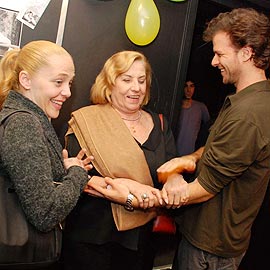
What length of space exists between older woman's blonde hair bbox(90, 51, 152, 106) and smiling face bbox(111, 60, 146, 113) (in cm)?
2

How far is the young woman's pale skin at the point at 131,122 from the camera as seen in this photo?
153 centimetres

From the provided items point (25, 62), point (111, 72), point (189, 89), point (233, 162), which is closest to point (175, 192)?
point (233, 162)

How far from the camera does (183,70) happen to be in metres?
2.20

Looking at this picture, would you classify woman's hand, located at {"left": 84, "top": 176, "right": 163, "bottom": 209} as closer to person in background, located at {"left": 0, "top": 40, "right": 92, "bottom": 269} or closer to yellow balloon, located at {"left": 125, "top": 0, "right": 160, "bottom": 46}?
person in background, located at {"left": 0, "top": 40, "right": 92, "bottom": 269}

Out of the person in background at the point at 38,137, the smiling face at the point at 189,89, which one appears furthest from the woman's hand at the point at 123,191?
the smiling face at the point at 189,89

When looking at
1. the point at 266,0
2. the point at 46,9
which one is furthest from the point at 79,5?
the point at 266,0

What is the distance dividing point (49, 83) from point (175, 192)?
67 centimetres

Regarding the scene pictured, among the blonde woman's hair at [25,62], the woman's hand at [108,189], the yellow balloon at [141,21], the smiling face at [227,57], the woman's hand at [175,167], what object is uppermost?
the yellow balloon at [141,21]

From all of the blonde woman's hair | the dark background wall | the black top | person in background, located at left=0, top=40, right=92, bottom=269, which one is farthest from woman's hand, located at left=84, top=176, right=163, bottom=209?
the blonde woman's hair

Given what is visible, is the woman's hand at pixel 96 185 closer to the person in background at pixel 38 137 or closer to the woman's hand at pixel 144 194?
the woman's hand at pixel 144 194

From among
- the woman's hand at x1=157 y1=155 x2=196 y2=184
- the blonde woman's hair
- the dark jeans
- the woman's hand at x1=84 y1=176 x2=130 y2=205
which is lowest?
the dark jeans

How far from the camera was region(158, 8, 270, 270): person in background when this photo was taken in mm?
1304

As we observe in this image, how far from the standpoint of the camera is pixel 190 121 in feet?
9.84

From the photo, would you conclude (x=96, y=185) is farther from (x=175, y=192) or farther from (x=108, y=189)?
(x=175, y=192)
